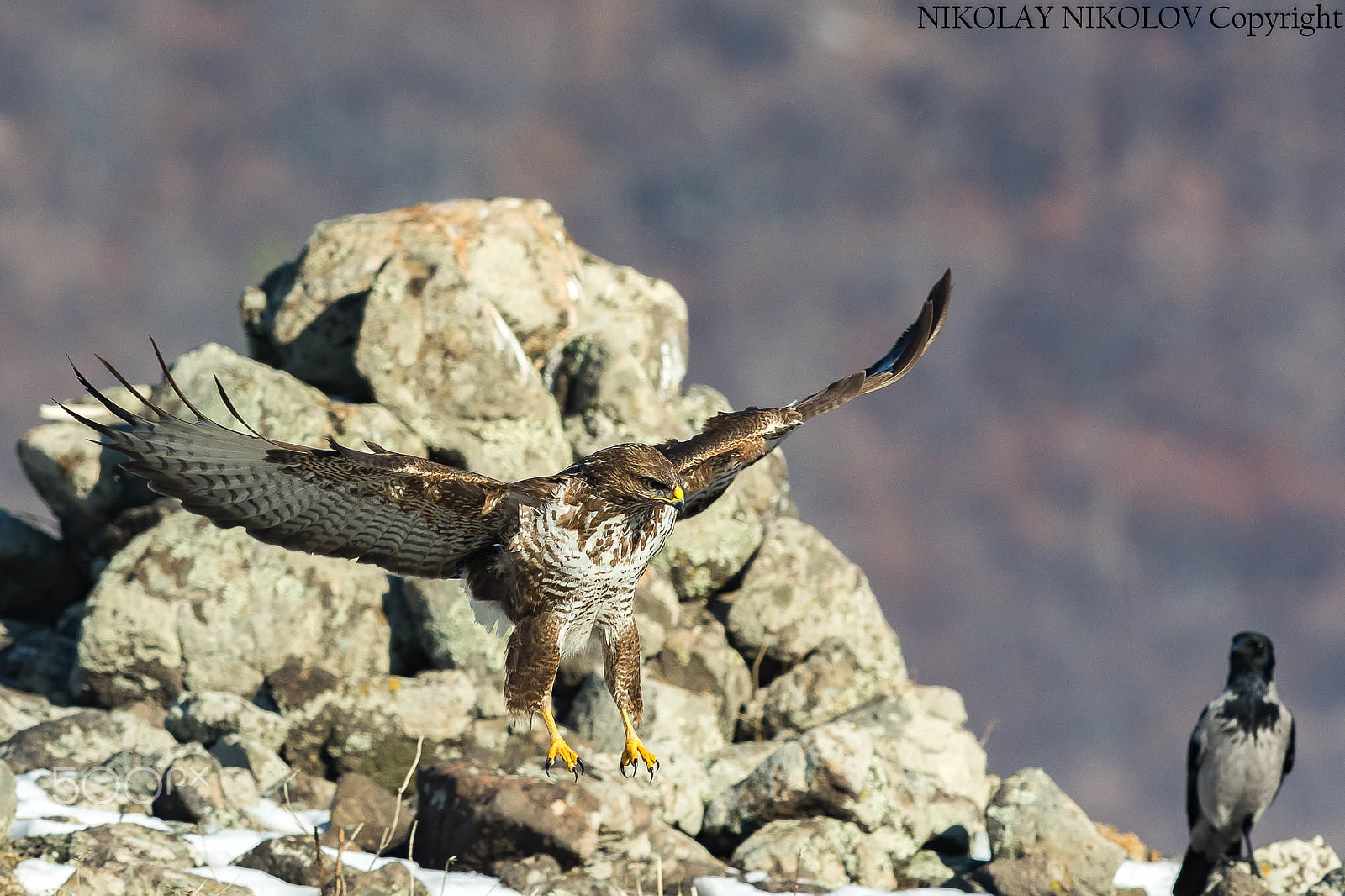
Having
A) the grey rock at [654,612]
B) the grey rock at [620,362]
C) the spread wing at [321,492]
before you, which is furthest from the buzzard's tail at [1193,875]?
the spread wing at [321,492]

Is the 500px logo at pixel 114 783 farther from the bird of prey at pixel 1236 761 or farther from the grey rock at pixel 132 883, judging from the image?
the bird of prey at pixel 1236 761

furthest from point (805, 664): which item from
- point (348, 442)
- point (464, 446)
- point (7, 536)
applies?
point (7, 536)

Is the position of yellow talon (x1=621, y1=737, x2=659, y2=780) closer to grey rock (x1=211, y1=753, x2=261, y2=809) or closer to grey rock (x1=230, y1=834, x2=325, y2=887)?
grey rock (x1=230, y1=834, x2=325, y2=887)

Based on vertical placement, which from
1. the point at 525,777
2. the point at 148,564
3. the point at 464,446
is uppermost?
the point at 464,446

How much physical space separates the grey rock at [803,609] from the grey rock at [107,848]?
9494 mm

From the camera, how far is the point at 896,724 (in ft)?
50.6

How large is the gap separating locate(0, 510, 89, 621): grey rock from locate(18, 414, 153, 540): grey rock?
42cm

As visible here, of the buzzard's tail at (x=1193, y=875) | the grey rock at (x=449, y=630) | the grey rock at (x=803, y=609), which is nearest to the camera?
the buzzard's tail at (x=1193, y=875)

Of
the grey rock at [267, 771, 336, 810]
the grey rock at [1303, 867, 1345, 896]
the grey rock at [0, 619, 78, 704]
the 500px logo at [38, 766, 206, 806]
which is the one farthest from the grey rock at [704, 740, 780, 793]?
the grey rock at [0, 619, 78, 704]

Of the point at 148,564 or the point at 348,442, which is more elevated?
the point at 348,442

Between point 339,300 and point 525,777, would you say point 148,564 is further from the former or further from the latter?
point 525,777

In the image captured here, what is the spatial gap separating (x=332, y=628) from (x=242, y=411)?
136 inches

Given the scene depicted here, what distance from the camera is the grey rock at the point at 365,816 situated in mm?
10078

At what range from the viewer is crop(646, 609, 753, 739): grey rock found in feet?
52.1
